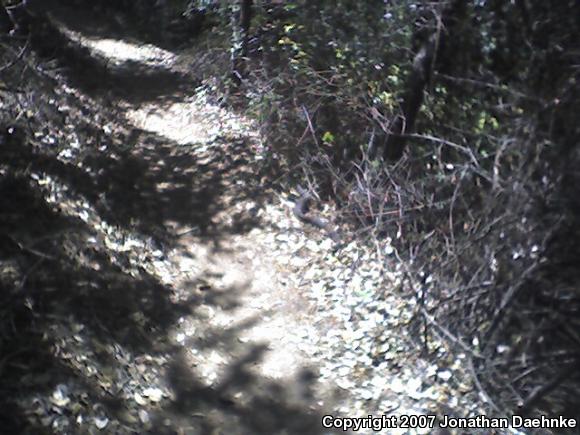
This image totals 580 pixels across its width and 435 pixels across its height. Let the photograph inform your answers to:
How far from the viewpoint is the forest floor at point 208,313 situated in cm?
466

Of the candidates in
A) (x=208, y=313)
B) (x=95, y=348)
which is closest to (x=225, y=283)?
(x=208, y=313)

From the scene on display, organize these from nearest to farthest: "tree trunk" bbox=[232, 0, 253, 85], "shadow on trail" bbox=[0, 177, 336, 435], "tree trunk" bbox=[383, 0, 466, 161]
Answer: "shadow on trail" bbox=[0, 177, 336, 435]
"tree trunk" bbox=[383, 0, 466, 161]
"tree trunk" bbox=[232, 0, 253, 85]

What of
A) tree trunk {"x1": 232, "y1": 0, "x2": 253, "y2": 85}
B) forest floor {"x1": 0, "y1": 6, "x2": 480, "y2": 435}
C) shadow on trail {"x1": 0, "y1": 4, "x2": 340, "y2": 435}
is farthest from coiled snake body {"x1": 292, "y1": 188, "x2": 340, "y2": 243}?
tree trunk {"x1": 232, "y1": 0, "x2": 253, "y2": 85}

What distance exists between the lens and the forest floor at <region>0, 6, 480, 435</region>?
183 inches

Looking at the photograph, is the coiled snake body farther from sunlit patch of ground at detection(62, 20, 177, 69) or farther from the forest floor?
sunlit patch of ground at detection(62, 20, 177, 69)

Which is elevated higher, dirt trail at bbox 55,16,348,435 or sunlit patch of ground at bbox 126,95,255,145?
sunlit patch of ground at bbox 126,95,255,145

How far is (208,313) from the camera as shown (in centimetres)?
611

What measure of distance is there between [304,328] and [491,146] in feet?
9.75

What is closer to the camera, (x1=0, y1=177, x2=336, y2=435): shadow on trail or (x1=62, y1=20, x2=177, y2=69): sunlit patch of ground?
(x1=0, y1=177, x2=336, y2=435): shadow on trail

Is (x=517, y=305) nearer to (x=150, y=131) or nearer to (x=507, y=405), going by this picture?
(x=507, y=405)

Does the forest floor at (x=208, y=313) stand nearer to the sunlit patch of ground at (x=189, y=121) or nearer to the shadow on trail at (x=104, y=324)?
the shadow on trail at (x=104, y=324)

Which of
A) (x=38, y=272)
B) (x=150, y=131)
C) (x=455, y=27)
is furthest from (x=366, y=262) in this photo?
(x=150, y=131)

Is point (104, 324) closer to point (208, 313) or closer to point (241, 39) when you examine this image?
point (208, 313)

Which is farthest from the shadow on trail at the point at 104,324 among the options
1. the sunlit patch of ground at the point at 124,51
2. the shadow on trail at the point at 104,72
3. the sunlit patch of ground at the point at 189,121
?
the sunlit patch of ground at the point at 124,51
